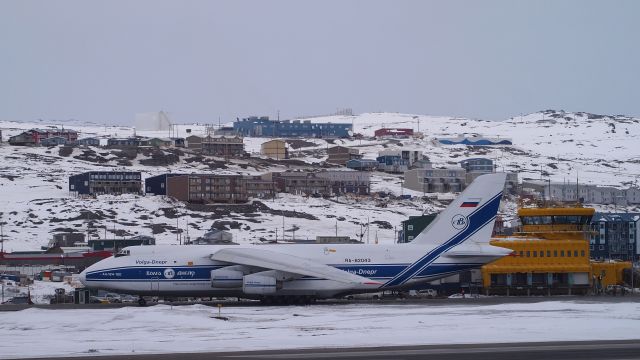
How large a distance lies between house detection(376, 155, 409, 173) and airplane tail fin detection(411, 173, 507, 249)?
102209 millimetres

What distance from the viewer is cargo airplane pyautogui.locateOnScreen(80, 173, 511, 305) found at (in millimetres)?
46438

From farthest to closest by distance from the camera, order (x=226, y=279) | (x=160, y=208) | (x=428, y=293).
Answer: (x=160, y=208), (x=428, y=293), (x=226, y=279)

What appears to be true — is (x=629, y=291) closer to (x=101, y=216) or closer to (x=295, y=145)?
(x=101, y=216)

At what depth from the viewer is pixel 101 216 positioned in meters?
95.2

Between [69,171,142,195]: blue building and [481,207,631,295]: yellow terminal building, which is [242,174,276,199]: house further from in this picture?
[481,207,631,295]: yellow terminal building

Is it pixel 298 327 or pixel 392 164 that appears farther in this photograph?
pixel 392 164

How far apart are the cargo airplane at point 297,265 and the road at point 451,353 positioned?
17816 mm

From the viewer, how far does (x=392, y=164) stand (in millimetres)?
153500

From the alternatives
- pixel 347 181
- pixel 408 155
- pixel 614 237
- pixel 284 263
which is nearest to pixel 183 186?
pixel 347 181

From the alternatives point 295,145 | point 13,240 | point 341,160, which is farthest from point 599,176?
point 13,240

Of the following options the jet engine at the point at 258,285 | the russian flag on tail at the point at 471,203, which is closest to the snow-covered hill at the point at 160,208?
the jet engine at the point at 258,285

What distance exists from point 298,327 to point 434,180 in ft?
327

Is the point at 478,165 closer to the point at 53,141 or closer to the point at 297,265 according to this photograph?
the point at 53,141

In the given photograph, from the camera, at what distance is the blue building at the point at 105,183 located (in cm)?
10781
